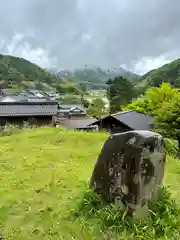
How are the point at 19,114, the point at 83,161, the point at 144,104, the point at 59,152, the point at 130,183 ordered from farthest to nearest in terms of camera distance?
the point at 144,104 < the point at 19,114 < the point at 59,152 < the point at 83,161 < the point at 130,183

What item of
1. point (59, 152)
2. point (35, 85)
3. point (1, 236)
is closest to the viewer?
point (1, 236)

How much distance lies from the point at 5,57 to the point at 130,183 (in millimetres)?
129841

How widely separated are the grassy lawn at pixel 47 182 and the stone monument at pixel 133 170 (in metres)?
0.54

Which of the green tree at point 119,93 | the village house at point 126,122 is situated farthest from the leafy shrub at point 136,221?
the green tree at point 119,93

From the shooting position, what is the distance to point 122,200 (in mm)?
4324

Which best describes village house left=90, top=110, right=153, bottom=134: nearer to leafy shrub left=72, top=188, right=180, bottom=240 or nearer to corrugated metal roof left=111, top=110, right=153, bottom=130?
corrugated metal roof left=111, top=110, right=153, bottom=130

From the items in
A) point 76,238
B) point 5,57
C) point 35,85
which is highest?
point 5,57

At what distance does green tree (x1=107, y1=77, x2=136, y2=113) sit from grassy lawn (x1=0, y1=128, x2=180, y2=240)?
33.9 m

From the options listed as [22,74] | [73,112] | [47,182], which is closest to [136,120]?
[47,182]

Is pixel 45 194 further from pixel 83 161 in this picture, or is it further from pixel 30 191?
pixel 83 161

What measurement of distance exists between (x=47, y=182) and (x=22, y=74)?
11031 cm

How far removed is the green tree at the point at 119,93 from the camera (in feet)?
150

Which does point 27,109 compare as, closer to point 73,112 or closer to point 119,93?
point 73,112

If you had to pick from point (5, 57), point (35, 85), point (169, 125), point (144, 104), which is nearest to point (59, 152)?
point (169, 125)
